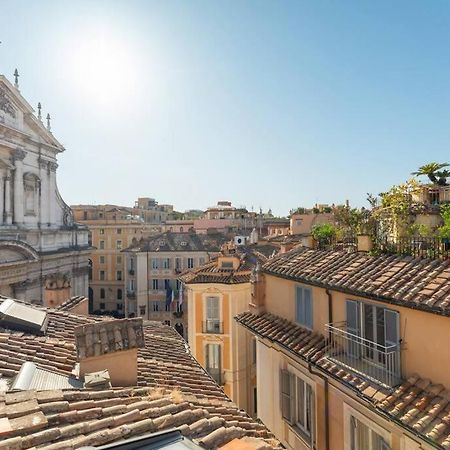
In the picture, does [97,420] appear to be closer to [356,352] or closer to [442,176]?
[356,352]

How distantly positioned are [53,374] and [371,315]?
5.39 metres

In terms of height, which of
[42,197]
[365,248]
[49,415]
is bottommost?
[49,415]

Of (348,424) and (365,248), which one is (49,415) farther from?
(365,248)

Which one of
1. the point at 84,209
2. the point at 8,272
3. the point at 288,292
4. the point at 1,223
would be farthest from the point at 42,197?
the point at 84,209

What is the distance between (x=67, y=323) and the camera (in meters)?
9.76

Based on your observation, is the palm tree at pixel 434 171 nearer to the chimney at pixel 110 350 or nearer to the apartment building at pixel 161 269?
the chimney at pixel 110 350

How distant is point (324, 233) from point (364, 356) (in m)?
3.92

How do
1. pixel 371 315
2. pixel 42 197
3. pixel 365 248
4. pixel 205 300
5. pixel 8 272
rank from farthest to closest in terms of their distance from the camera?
1. pixel 42 197
2. pixel 8 272
3. pixel 205 300
4. pixel 365 248
5. pixel 371 315

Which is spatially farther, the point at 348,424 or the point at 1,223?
the point at 1,223

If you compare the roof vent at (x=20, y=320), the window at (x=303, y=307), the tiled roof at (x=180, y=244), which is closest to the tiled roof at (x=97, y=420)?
the window at (x=303, y=307)

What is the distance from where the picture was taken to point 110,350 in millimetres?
6344

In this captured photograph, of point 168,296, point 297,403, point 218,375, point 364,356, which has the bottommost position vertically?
point 218,375

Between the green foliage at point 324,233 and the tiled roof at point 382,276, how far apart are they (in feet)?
1.69

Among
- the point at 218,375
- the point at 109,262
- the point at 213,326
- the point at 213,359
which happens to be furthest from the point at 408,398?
the point at 109,262
